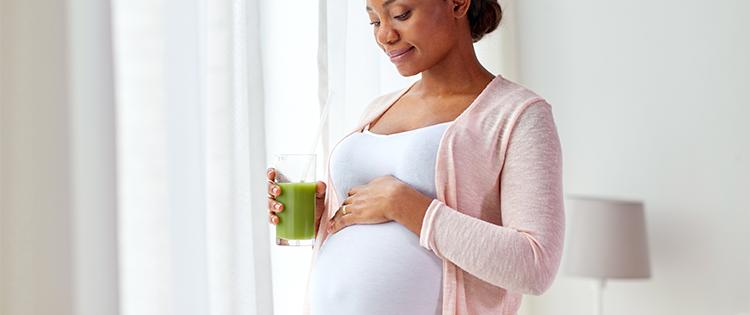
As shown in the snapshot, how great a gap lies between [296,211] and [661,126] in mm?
1739

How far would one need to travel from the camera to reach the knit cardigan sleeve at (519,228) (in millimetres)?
1108

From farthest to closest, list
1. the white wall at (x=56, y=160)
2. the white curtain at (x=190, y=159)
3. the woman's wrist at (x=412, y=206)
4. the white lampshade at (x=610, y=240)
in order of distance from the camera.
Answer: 1. the white lampshade at (x=610, y=240)
2. the woman's wrist at (x=412, y=206)
3. the white curtain at (x=190, y=159)
4. the white wall at (x=56, y=160)

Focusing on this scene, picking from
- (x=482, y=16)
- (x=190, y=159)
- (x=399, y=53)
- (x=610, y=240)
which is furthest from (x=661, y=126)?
(x=190, y=159)

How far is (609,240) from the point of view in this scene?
262 cm

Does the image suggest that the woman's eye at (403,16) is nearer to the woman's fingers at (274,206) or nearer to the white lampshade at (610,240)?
the woman's fingers at (274,206)

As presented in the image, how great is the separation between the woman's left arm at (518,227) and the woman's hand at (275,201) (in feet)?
0.75

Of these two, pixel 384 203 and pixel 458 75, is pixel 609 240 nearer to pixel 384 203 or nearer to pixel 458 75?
pixel 458 75

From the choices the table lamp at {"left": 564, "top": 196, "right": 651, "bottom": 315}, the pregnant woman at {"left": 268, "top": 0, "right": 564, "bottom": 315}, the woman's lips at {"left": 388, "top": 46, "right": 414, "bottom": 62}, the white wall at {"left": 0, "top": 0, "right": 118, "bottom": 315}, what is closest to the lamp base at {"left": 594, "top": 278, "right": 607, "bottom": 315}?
the table lamp at {"left": 564, "top": 196, "right": 651, "bottom": 315}

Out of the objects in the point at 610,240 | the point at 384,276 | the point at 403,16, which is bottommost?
the point at 610,240

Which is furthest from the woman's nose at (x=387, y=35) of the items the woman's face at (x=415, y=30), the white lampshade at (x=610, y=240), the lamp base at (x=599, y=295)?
the lamp base at (x=599, y=295)

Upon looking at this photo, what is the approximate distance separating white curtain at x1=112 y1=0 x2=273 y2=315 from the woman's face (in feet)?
0.60

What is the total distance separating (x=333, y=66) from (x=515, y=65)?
119 centimetres

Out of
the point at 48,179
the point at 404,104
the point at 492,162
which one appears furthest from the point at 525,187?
the point at 48,179

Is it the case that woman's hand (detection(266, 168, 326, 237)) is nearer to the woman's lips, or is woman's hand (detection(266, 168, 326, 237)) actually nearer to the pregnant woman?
the pregnant woman
